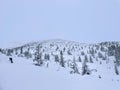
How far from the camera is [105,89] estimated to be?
2091 centimetres

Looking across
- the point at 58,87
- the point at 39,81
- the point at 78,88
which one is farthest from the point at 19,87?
the point at 78,88

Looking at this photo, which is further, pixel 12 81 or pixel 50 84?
pixel 50 84

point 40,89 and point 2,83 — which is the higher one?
point 2,83

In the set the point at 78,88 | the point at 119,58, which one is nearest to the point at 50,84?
the point at 78,88

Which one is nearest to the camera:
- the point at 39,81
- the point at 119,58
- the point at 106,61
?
the point at 39,81

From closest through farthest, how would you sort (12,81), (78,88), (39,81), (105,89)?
(12,81) → (39,81) → (78,88) → (105,89)

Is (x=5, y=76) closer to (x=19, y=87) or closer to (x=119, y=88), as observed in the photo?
(x=19, y=87)

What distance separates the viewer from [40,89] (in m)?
13.9

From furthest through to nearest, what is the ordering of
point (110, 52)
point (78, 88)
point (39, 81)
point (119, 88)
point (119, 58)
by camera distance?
point (110, 52) → point (119, 58) → point (119, 88) → point (78, 88) → point (39, 81)

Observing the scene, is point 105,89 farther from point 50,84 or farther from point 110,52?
point 110,52

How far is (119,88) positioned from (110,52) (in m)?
109

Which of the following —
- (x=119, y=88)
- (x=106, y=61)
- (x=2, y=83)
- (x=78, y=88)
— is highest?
(x=2, y=83)

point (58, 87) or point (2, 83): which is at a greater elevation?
point (2, 83)

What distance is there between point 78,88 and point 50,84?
3.64 meters
